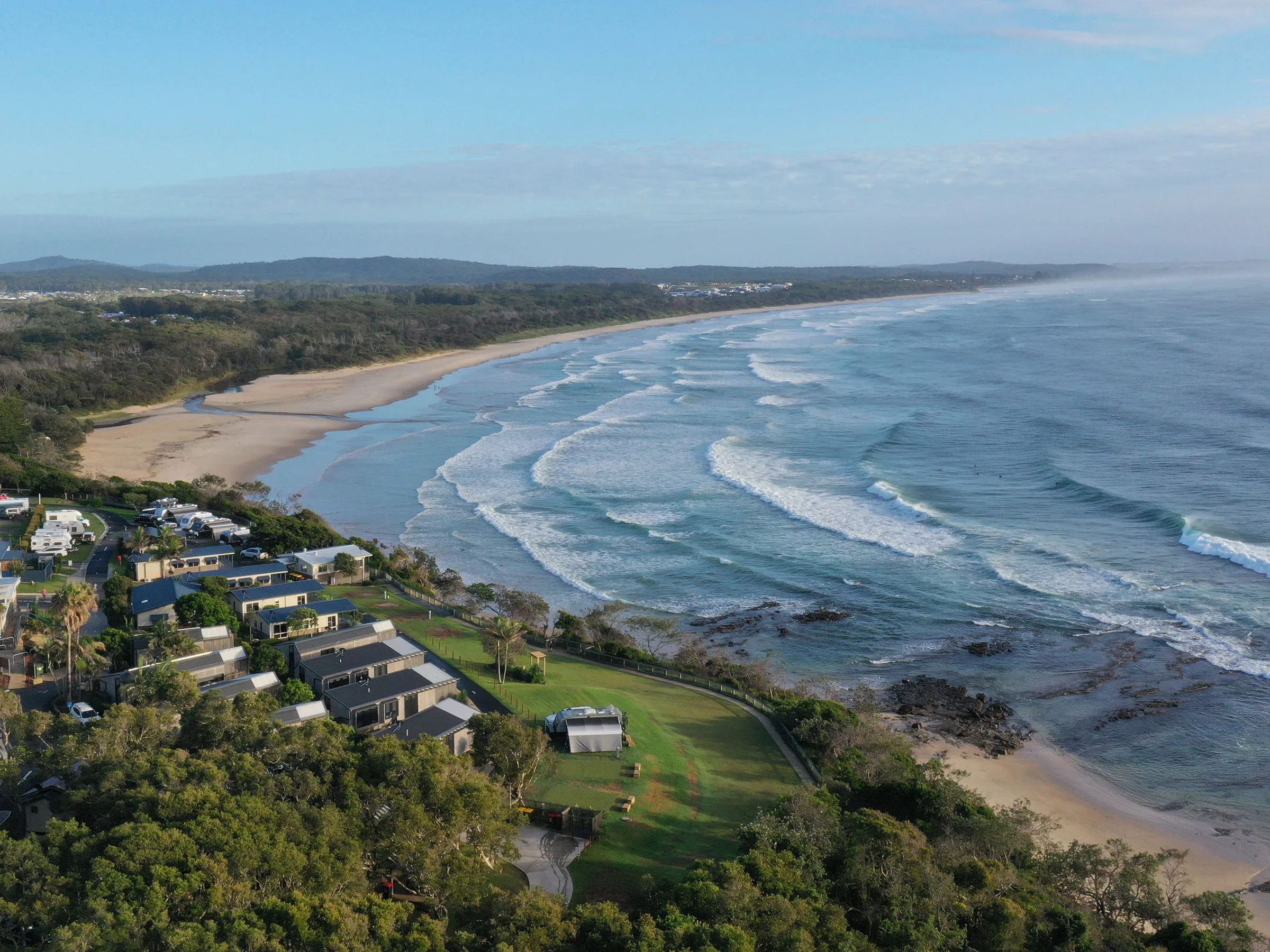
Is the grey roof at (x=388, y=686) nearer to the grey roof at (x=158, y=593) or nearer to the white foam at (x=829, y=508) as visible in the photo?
the grey roof at (x=158, y=593)

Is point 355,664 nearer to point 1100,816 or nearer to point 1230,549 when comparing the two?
point 1100,816

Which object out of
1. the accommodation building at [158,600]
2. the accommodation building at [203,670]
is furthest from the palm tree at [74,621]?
the accommodation building at [158,600]

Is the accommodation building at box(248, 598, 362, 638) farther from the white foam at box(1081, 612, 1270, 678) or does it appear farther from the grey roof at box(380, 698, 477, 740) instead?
the white foam at box(1081, 612, 1270, 678)

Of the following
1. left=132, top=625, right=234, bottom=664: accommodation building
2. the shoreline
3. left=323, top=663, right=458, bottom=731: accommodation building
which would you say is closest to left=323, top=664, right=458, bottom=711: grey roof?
left=323, top=663, right=458, bottom=731: accommodation building

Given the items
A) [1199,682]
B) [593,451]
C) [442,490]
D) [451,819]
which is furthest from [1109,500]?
[451,819]

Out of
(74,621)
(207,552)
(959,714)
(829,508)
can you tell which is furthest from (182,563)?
(829,508)
